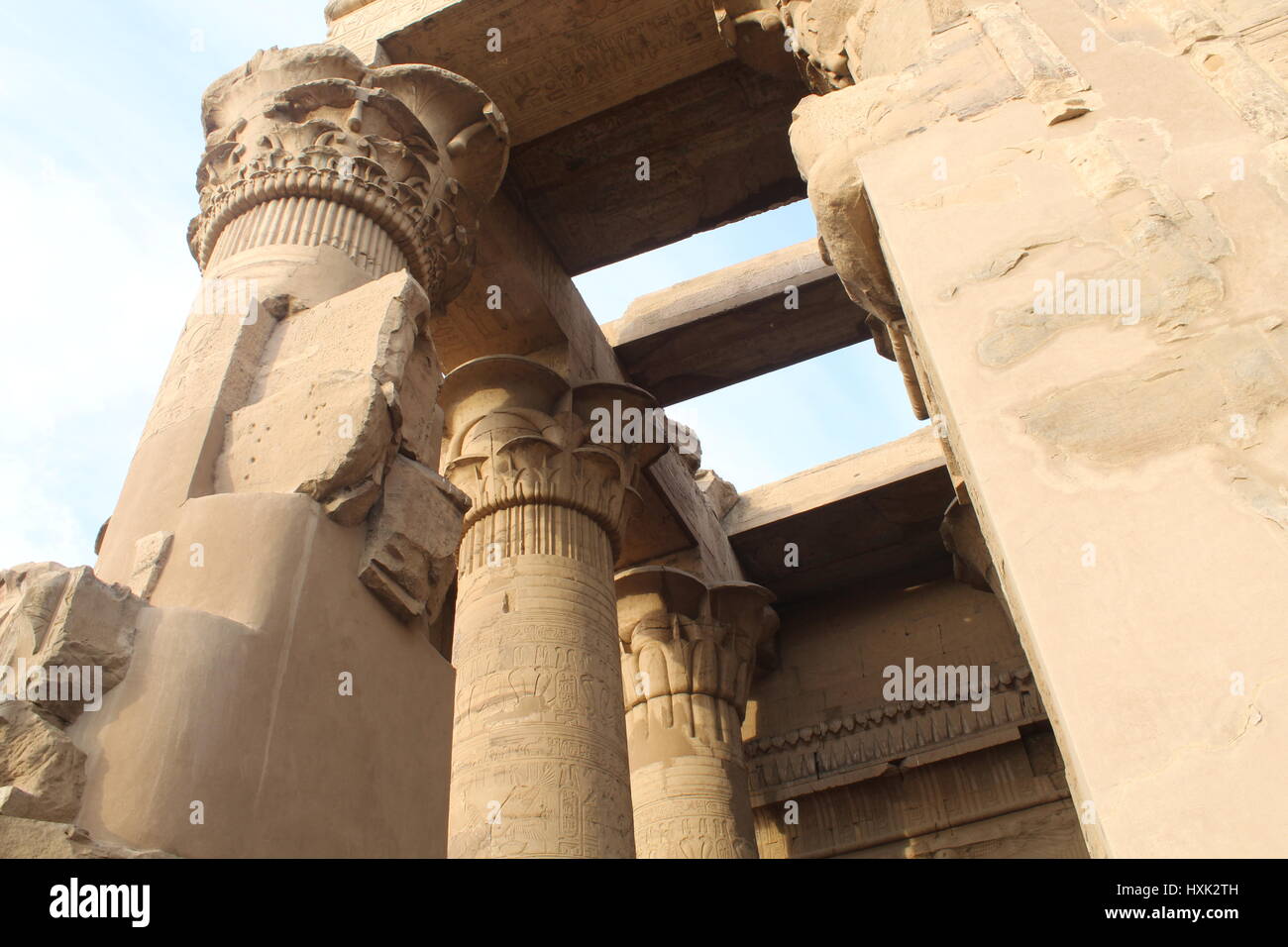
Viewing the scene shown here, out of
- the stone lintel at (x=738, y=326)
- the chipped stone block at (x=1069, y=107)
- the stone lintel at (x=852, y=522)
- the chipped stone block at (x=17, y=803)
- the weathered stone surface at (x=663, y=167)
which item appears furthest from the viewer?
the stone lintel at (x=852, y=522)

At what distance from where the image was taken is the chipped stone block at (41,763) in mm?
2270

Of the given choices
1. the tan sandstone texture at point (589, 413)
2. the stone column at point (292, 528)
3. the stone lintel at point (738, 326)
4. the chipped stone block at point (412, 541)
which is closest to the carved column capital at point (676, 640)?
the tan sandstone texture at point (589, 413)

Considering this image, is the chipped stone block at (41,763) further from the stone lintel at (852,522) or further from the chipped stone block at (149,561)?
the stone lintel at (852,522)

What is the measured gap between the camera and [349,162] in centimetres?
480

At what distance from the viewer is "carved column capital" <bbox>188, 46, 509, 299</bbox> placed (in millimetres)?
4707

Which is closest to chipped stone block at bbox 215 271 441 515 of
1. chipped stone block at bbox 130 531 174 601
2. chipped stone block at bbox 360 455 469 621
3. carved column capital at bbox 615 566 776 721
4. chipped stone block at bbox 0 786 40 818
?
chipped stone block at bbox 360 455 469 621

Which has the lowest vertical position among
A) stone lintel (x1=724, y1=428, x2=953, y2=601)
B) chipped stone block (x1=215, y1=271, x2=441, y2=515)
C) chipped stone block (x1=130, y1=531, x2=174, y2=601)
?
chipped stone block (x1=130, y1=531, x2=174, y2=601)

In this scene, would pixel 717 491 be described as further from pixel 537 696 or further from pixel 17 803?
pixel 17 803

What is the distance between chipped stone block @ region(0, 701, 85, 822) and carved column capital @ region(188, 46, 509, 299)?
2621 millimetres

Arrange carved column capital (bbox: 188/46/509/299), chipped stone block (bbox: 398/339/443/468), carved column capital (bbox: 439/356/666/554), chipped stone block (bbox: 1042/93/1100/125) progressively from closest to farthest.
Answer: chipped stone block (bbox: 1042/93/1100/125) → chipped stone block (bbox: 398/339/443/468) → carved column capital (bbox: 188/46/509/299) → carved column capital (bbox: 439/356/666/554)

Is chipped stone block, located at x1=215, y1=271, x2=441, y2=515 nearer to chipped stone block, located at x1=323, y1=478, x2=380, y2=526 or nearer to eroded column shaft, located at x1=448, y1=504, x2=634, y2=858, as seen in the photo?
chipped stone block, located at x1=323, y1=478, x2=380, y2=526

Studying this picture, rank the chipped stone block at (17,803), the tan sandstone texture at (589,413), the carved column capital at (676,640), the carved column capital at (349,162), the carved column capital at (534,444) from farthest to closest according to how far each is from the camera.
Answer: the carved column capital at (676,640) < the carved column capital at (534,444) < the carved column capital at (349,162) < the chipped stone block at (17,803) < the tan sandstone texture at (589,413)

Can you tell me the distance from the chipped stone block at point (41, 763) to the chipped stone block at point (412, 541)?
107 centimetres

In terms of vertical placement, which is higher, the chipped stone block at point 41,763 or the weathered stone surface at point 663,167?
the weathered stone surface at point 663,167
